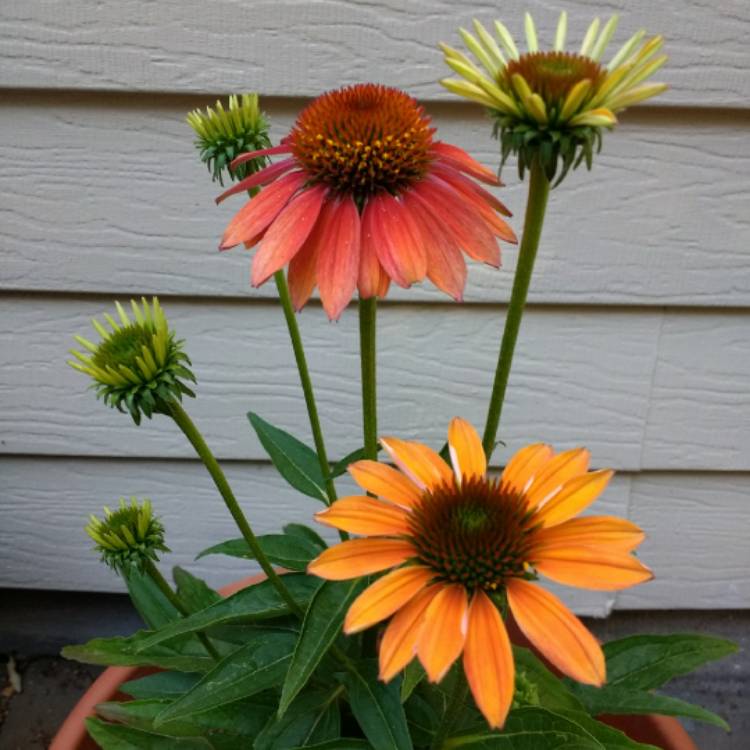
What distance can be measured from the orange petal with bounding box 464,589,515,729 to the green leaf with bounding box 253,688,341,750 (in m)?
0.26

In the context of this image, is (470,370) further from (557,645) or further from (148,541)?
(557,645)

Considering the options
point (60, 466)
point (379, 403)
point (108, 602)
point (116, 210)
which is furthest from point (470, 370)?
point (108, 602)

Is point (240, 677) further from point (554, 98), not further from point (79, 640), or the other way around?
point (79, 640)

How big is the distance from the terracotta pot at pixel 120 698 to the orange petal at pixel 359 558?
1.51 feet

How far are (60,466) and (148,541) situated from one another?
0.58 metres

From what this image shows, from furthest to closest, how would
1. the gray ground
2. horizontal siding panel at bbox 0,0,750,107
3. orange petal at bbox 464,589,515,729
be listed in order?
the gray ground → horizontal siding panel at bbox 0,0,750,107 → orange petal at bbox 464,589,515,729

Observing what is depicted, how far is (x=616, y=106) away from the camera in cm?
39

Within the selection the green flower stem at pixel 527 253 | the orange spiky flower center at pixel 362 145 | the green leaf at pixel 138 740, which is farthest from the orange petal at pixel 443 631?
the green leaf at pixel 138 740

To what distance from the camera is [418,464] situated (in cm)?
46

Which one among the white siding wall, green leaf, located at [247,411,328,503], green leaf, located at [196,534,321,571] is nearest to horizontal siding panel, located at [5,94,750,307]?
the white siding wall

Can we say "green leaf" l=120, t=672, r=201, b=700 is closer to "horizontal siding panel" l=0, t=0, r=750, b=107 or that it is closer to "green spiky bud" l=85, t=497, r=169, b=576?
"green spiky bud" l=85, t=497, r=169, b=576

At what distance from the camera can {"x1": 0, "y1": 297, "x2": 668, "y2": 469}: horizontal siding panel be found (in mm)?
955

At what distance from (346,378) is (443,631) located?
0.64 m

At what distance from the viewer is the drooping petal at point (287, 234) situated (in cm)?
43
